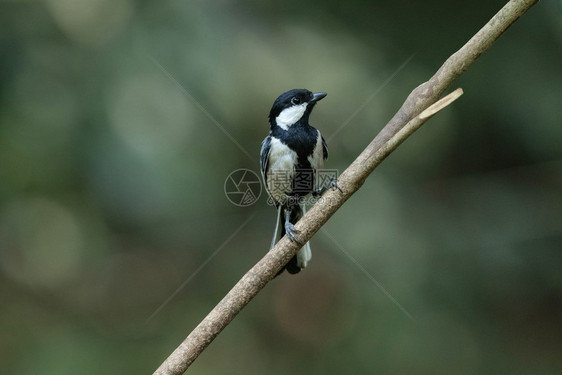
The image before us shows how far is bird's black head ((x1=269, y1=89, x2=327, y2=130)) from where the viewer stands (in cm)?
277

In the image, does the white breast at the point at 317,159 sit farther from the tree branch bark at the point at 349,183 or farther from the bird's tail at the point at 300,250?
the tree branch bark at the point at 349,183

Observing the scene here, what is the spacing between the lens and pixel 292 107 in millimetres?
2787

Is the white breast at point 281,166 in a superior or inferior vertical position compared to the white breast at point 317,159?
inferior

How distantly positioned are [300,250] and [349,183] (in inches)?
33.4

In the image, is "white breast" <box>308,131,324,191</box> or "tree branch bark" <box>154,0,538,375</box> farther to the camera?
"white breast" <box>308,131,324,191</box>

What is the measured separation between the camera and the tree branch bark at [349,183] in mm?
1654

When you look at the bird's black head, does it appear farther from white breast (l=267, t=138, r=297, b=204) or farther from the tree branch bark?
the tree branch bark

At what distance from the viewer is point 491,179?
3.77m

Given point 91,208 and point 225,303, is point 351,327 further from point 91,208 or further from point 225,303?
point 225,303

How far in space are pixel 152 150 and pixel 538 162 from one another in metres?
2.25

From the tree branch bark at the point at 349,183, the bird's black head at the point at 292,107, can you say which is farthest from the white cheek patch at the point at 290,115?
the tree branch bark at the point at 349,183

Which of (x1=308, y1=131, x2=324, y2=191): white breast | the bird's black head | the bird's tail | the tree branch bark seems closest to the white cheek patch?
the bird's black head

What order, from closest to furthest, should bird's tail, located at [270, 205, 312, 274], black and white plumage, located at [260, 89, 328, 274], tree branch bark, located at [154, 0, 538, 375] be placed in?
tree branch bark, located at [154, 0, 538, 375] → bird's tail, located at [270, 205, 312, 274] → black and white plumage, located at [260, 89, 328, 274]

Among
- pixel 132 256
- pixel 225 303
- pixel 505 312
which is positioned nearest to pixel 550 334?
pixel 505 312
